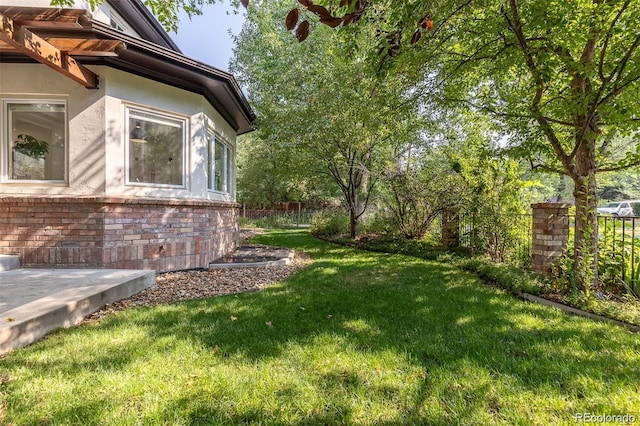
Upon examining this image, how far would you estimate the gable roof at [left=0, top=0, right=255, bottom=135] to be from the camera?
3.61 meters

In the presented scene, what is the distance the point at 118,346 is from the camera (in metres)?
2.50

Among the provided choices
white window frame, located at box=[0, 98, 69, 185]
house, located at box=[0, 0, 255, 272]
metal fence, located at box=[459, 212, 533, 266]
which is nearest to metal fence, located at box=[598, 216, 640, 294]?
metal fence, located at box=[459, 212, 533, 266]

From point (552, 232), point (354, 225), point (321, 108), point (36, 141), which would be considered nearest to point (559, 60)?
point (552, 232)

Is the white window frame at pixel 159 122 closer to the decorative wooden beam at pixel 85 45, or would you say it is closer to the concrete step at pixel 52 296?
the decorative wooden beam at pixel 85 45

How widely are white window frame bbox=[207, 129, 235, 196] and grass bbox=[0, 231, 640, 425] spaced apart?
3.61 m

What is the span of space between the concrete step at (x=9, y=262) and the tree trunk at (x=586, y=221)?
7.99 meters

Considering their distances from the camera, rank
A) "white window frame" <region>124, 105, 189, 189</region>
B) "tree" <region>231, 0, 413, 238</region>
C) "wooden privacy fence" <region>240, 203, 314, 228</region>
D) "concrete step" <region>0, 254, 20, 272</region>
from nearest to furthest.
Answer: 1. "concrete step" <region>0, 254, 20, 272</region>
2. "white window frame" <region>124, 105, 189, 189</region>
3. "tree" <region>231, 0, 413, 238</region>
4. "wooden privacy fence" <region>240, 203, 314, 228</region>

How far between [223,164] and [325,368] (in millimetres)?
6440

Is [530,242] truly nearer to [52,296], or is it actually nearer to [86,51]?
[52,296]

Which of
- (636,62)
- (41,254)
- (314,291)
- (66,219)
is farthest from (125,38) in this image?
(636,62)

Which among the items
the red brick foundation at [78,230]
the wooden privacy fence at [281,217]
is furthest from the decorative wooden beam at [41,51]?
the wooden privacy fence at [281,217]

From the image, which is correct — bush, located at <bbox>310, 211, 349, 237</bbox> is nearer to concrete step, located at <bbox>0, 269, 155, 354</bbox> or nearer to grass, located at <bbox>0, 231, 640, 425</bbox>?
concrete step, located at <bbox>0, 269, 155, 354</bbox>

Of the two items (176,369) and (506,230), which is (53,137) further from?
(506,230)

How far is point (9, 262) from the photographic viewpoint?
4.50 meters
